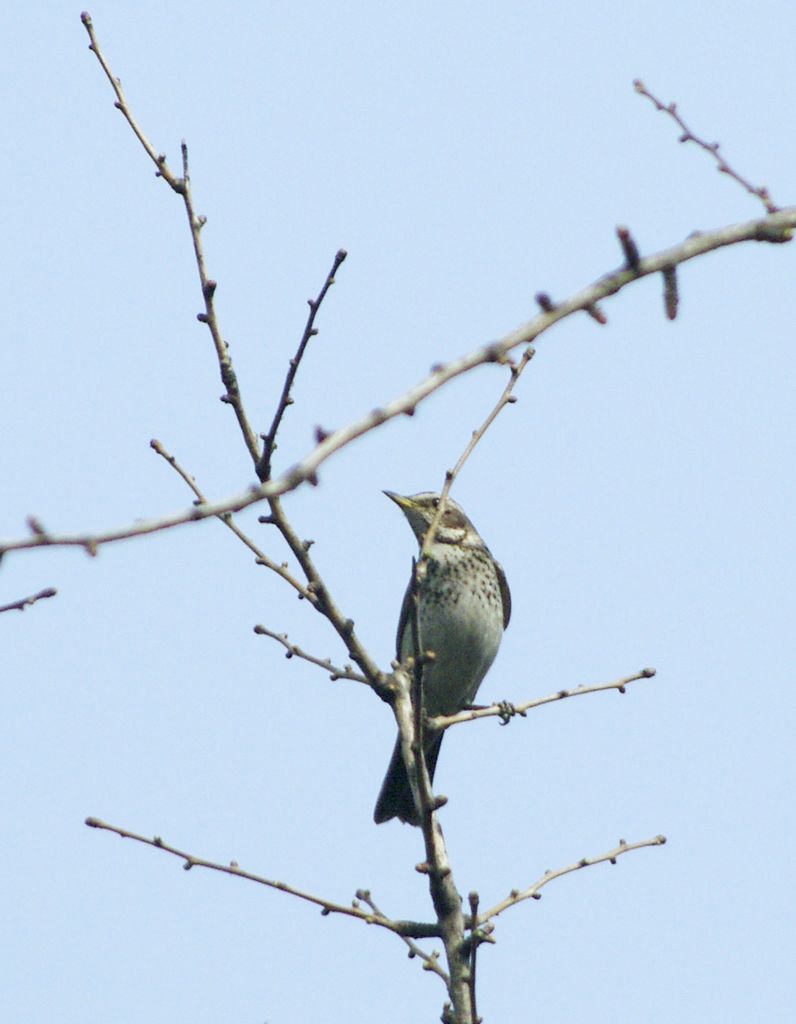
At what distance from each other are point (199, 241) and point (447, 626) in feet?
18.0

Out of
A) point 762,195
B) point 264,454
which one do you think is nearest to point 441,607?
point 264,454

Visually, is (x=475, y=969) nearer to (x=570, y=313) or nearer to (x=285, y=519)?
(x=285, y=519)

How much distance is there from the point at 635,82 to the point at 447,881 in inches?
111

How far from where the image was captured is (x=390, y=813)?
33.0 feet

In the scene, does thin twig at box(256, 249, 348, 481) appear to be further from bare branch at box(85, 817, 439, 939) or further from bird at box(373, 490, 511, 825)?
bird at box(373, 490, 511, 825)

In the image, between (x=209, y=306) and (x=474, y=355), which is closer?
(x=474, y=355)

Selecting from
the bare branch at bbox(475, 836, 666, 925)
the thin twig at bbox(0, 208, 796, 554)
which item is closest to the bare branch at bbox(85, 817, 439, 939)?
the bare branch at bbox(475, 836, 666, 925)

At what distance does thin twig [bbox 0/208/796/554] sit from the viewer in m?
2.05

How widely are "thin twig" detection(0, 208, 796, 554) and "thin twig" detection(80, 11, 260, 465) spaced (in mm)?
2850

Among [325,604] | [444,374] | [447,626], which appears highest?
[447,626]

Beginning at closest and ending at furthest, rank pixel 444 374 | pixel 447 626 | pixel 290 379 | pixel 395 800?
pixel 444 374 → pixel 290 379 → pixel 395 800 → pixel 447 626

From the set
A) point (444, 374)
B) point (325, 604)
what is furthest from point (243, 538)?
point (444, 374)

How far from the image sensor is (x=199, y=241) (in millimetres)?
5305

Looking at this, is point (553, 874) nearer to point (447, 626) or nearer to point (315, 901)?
point (315, 901)
